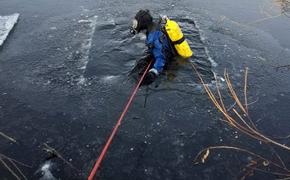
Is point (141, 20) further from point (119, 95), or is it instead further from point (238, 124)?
point (238, 124)

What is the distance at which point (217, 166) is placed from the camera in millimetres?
A: 4211

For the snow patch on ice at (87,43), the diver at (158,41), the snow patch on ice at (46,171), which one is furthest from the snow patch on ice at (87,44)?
the snow patch on ice at (46,171)

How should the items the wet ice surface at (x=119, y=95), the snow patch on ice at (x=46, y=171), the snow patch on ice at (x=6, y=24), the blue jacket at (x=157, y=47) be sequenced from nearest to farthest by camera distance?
the snow patch on ice at (x=46, y=171)
the wet ice surface at (x=119, y=95)
the blue jacket at (x=157, y=47)
the snow patch on ice at (x=6, y=24)

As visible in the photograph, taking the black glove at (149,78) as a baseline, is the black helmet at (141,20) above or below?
above

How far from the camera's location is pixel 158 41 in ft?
18.4

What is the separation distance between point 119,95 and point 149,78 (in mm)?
594

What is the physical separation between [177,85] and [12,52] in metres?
3.07

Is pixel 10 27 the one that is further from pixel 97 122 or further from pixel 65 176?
pixel 65 176

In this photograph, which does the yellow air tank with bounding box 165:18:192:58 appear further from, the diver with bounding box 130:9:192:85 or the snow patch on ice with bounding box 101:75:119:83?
the snow patch on ice with bounding box 101:75:119:83

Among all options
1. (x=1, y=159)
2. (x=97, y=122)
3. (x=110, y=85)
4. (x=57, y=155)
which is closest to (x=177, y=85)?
(x=110, y=85)

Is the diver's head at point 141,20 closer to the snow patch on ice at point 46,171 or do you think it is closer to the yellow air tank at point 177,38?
the yellow air tank at point 177,38

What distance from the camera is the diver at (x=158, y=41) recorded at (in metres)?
5.50

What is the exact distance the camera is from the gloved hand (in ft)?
17.8

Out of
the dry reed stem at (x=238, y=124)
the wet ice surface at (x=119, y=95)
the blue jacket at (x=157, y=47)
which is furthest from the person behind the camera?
the blue jacket at (x=157, y=47)
